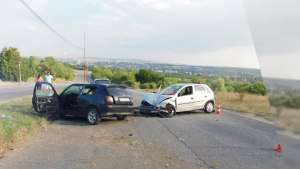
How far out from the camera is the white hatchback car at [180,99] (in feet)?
42.3

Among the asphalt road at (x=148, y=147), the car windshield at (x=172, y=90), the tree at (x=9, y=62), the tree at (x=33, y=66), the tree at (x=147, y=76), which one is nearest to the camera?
the asphalt road at (x=148, y=147)

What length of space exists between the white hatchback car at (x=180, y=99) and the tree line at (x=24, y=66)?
3580cm

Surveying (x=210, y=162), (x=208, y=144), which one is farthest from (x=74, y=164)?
(x=208, y=144)

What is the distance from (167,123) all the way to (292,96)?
977 cm

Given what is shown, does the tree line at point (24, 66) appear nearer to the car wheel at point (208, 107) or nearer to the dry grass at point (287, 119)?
the car wheel at point (208, 107)

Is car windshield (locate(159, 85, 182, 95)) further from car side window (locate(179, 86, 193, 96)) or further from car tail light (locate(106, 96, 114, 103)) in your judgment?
car tail light (locate(106, 96, 114, 103))

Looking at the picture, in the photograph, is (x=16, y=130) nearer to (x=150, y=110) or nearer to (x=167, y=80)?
(x=150, y=110)

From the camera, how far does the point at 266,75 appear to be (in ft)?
5.12

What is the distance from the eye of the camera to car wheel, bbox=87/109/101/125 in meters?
10.4

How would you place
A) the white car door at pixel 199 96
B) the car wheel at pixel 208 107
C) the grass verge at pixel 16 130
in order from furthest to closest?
the car wheel at pixel 208 107 < the white car door at pixel 199 96 < the grass verge at pixel 16 130

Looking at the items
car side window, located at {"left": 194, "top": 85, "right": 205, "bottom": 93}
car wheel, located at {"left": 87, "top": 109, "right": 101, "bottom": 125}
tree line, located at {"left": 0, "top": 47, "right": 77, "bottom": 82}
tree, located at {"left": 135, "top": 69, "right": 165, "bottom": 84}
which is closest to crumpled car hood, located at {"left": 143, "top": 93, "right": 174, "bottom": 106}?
car side window, located at {"left": 194, "top": 85, "right": 205, "bottom": 93}

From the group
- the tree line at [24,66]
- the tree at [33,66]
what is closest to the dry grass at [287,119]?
the tree line at [24,66]

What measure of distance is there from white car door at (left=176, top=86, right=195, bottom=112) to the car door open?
559 cm

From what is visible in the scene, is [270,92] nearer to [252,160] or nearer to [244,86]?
[252,160]
